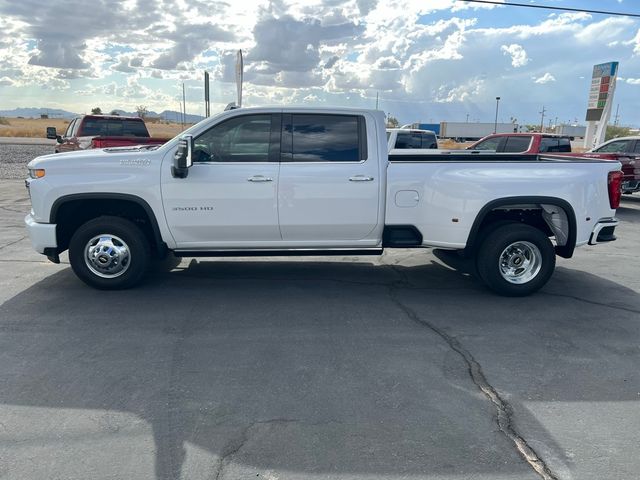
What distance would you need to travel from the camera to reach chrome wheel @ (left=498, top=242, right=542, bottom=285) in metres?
6.25

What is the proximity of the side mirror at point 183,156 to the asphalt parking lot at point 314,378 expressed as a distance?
142 cm

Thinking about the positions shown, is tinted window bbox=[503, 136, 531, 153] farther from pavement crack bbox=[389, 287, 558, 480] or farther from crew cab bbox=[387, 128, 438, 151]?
pavement crack bbox=[389, 287, 558, 480]

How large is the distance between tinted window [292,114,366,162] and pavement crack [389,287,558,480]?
72.3 inches

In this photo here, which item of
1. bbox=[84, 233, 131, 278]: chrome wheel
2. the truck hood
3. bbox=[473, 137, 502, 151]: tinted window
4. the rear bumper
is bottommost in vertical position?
bbox=[84, 233, 131, 278]: chrome wheel

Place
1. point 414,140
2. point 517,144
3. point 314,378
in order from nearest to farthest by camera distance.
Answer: point 314,378
point 517,144
point 414,140

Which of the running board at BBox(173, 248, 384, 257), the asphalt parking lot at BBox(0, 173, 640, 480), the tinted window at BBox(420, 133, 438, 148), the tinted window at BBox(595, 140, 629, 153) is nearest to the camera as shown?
the asphalt parking lot at BBox(0, 173, 640, 480)

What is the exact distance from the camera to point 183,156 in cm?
558

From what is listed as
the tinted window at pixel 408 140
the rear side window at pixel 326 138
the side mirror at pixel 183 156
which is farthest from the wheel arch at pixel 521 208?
the tinted window at pixel 408 140

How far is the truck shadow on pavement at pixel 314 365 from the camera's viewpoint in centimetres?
324

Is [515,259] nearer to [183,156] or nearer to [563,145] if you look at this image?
[183,156]

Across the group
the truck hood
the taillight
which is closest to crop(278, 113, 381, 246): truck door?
the truck hood

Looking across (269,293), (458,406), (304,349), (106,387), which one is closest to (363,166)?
(269,293)

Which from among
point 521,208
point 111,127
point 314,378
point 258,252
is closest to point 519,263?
point 521,208

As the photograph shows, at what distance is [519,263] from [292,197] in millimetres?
2740
